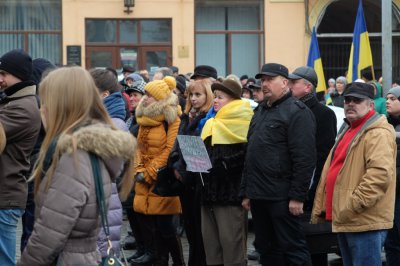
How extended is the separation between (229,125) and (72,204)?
13.1ft

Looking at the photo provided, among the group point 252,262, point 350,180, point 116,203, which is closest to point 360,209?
point 350,180

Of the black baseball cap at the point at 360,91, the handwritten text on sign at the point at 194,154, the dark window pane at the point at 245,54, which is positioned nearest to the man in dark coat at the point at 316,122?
the handwritten text on sign at the point at 194,154

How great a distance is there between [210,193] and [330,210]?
1.48 m

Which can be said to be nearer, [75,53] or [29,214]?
[29,214]

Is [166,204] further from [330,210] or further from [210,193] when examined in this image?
[330,210]

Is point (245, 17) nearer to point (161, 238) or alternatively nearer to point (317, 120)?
point (161, 238)

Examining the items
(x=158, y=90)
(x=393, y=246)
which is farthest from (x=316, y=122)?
(x=158, y=90)

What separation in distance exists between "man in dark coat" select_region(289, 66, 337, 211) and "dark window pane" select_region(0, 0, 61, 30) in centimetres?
1821

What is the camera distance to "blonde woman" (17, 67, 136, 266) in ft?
15.6

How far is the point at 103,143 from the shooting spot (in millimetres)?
4855

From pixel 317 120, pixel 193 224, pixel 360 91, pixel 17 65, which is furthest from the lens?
pixel 193 224

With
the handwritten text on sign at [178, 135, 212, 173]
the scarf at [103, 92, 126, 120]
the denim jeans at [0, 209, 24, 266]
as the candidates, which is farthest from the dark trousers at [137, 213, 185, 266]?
the denim jeans at [0, 209, 24, 266]

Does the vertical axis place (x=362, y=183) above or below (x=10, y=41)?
below

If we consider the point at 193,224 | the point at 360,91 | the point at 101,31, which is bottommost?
the point at 193,224
